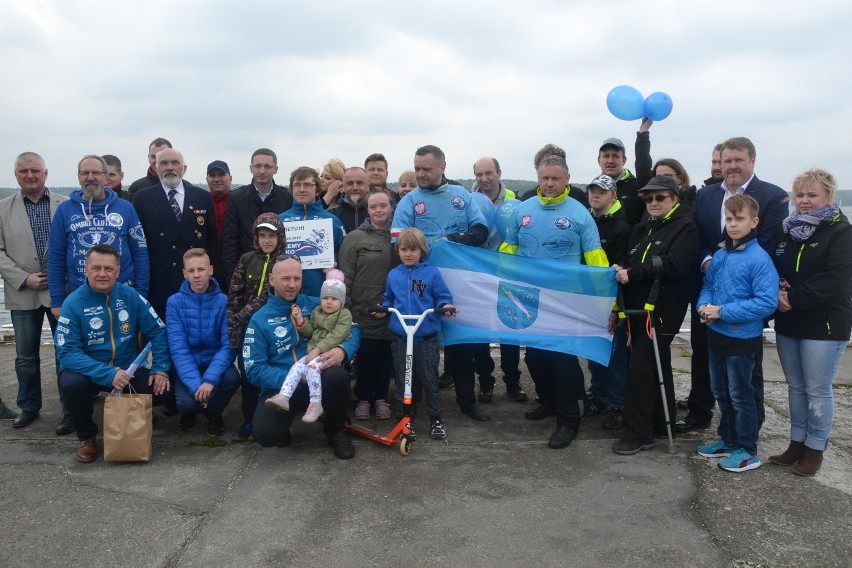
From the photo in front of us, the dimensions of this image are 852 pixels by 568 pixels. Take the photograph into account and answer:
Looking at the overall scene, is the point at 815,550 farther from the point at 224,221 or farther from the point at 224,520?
the point at 224,221

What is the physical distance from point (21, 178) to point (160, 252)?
4.47 feet

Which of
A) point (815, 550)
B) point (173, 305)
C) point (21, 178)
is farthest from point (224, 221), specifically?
point (815, 550)

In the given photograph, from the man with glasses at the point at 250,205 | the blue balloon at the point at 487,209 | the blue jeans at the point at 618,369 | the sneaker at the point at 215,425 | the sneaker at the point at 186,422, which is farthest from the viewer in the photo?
the blue balloon at the point at 487,209

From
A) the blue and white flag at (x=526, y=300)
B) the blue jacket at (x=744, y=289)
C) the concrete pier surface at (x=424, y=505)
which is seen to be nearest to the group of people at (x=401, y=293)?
the blue jacket at (x=744, y=289)

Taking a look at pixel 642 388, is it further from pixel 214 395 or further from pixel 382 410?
pixel 214 395

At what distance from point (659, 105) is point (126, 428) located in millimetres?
5477

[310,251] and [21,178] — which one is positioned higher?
[21,178]

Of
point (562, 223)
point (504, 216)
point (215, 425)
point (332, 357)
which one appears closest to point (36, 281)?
point (215, 425)

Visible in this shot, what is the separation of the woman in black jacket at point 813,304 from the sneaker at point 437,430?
8.52 ft

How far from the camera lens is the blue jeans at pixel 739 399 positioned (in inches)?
184

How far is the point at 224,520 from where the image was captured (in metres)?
3.93

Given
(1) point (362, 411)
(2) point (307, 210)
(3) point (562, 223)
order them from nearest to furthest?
(3) point (562, 223)
(1) point (362, 411)
(2) point (307, 210)

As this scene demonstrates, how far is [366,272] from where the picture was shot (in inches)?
230

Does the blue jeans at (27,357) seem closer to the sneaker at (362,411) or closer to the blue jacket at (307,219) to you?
the blue jacket at (307,219)
